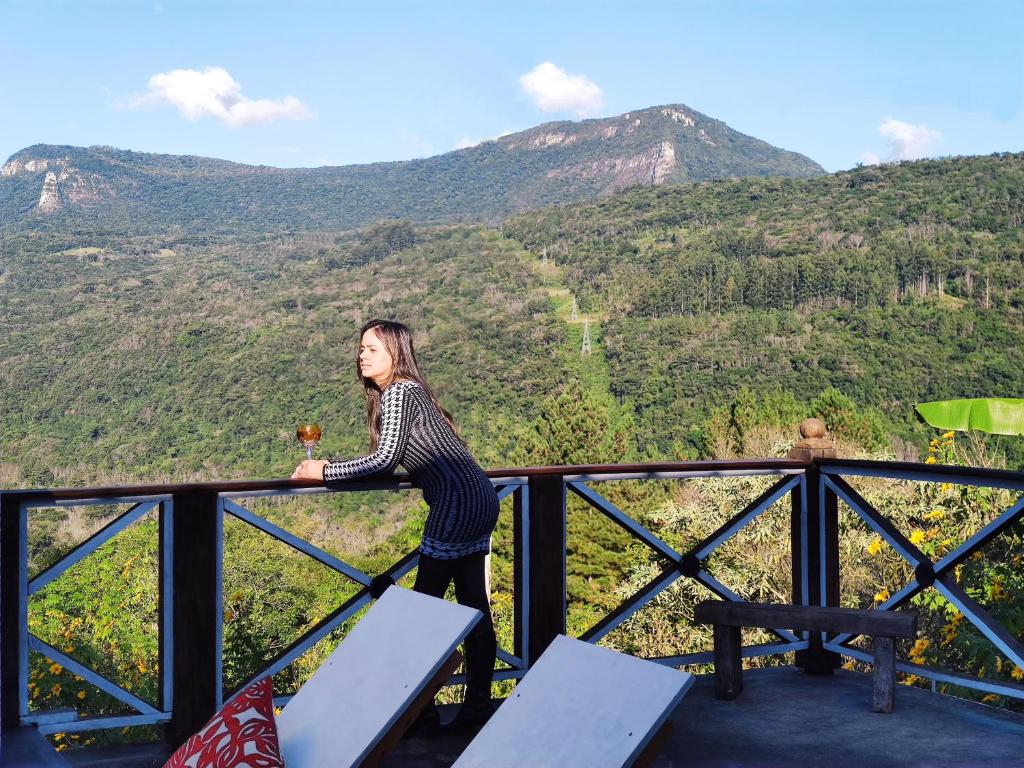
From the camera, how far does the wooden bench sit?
277 cm

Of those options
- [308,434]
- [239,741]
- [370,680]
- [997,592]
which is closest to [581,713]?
[370,680]

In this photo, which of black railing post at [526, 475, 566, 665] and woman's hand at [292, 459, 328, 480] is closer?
woman's hand at [292, 459, 328, 480]

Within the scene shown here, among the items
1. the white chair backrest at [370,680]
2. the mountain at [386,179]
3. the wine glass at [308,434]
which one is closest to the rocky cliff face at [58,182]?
the mountain at [386,179]

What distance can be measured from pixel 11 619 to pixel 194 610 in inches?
17.1

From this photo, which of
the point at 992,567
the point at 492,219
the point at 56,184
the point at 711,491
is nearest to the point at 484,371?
the point at 492,219

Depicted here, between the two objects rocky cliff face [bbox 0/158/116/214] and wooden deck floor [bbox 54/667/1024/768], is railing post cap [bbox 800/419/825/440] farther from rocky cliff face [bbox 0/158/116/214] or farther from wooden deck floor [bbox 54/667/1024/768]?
rocky cliff face [bbox 0/158/116/214]

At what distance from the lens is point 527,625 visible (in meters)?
3.16

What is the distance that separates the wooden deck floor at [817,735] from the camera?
8.31 feet

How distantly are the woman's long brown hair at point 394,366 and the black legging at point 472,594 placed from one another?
0.33 metres

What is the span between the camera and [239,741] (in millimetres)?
2086

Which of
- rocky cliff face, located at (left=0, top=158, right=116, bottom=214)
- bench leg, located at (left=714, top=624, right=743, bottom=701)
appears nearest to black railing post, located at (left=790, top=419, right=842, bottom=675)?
bench leg, located at (left=714, top=624, right=743, bottom=701)

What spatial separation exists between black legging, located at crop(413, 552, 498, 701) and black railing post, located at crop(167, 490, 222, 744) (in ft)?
1.82

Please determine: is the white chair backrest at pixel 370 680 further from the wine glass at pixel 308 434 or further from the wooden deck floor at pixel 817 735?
the wine glass at pixel 308 434

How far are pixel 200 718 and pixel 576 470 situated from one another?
124 cm
